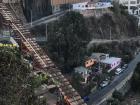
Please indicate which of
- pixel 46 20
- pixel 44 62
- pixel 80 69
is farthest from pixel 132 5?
pixel 44 62

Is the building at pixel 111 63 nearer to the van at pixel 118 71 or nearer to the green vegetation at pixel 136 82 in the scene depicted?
the van at pixel 118 71

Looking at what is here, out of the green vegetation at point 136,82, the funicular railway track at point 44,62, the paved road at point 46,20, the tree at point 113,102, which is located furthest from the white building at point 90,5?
the funicular railway track at point 44,62

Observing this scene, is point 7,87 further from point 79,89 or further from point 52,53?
point 52,53

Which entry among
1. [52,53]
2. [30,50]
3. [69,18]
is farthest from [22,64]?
[69,18]

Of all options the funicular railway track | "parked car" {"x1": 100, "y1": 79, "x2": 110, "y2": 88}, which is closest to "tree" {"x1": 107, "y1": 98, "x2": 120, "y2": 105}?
"parked car" {"x1": 100, "y1": 79, "x2": 110, "y2": 88}

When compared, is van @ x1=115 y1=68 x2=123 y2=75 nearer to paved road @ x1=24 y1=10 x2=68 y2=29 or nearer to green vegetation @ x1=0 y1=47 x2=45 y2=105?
paved road @ x1=24 y1=10 x2=68 y2=29

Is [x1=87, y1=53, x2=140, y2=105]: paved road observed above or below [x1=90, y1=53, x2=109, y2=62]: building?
below
